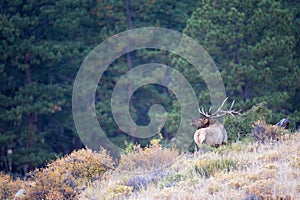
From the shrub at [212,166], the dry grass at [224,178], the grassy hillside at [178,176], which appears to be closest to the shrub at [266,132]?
the grassy hillside at [178,176]

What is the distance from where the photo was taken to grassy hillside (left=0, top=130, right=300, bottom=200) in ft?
22.6

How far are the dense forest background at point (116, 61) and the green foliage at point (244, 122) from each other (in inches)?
231

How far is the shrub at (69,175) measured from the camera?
8.43 meters

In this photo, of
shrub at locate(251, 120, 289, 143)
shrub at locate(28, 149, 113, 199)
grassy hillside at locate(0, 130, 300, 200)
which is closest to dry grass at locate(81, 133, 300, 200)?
grassy hillside at locate(0, 130, 300, 200)

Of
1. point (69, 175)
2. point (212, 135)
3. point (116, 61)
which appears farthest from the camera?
point (116, 61)

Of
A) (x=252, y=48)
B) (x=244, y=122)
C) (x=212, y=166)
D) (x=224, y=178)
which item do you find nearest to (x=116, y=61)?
(x=252, y=48)

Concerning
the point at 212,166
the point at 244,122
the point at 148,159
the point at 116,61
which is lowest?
the point at 148,159

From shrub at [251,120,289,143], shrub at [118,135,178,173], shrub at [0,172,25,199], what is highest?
shrub at [251,120,289,143]

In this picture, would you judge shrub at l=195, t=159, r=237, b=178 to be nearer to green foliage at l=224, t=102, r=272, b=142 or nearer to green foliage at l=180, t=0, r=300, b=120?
green foliage at l=224, t=102, r=272, b=142

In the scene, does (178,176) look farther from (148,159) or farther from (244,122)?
(244,122)

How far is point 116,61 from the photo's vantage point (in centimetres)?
2386

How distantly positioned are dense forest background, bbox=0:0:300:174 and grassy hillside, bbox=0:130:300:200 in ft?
29.7

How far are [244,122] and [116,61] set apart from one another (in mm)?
12797

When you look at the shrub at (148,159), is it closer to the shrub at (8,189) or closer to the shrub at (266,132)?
the shrub at (266,132)
